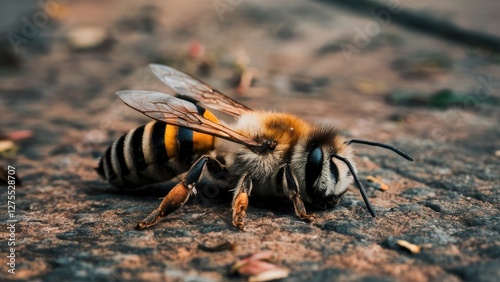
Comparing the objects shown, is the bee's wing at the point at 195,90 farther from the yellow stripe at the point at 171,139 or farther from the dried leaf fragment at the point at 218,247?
the dried leaf fragment at the point at 218,247

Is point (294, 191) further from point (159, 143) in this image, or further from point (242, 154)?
point (159, 143)

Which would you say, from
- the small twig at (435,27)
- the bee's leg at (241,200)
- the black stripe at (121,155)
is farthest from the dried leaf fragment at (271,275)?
the small twig at (435,27)

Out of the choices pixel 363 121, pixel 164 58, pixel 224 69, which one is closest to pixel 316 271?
pixel 363 121

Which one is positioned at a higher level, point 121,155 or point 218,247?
point 121,155

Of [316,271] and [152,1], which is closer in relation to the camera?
[316,271]

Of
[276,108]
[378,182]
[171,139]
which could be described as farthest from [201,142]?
[276,108]

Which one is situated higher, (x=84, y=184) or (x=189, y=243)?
(x=189, y=243)

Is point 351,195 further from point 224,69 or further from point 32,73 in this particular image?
point 32,73
